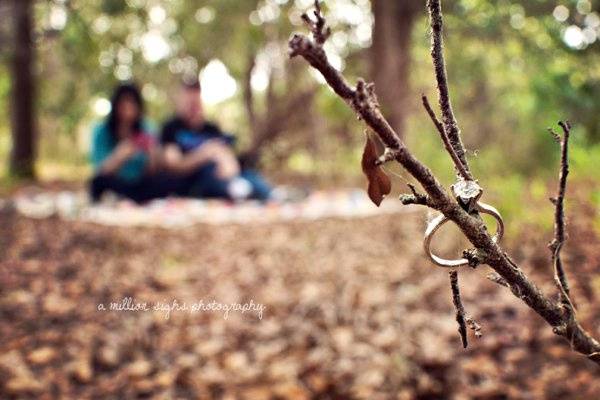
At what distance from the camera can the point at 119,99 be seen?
5562 mm

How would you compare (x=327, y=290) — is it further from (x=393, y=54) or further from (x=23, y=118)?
(x=23, y=118)

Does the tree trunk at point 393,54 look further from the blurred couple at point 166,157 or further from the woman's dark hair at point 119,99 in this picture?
the woman's dark hair at point 119,99

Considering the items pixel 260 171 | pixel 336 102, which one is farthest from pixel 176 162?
pixel 260 171

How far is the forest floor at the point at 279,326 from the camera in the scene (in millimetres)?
1909

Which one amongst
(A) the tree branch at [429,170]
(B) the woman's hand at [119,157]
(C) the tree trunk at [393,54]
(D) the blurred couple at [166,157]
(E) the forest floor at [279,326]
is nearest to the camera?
(A) the tree branch at [429,170]

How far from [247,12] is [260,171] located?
254cm

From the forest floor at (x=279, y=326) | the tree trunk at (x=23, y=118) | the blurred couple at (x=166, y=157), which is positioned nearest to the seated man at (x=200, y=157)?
the blurred couple at (x=166, y=157)

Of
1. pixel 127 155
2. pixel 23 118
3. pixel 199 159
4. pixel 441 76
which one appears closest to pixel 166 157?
pixel 199 159

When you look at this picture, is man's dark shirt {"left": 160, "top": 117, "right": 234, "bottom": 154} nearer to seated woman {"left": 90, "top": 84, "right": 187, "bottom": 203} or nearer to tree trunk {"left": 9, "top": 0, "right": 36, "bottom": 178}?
seated woman {"left": 90, "top": 84, "right": 187, "bottom": 203}

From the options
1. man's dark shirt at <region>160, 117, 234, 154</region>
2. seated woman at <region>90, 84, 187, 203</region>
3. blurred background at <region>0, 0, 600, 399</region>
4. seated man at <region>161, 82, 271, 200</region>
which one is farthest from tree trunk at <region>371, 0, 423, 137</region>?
seated woman at <region>90, 84, 187, 203</region>

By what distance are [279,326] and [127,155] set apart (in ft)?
12.0

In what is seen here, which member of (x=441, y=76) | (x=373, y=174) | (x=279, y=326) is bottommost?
(x=279, y=326)

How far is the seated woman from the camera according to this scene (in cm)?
556

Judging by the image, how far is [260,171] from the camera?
9188 mm
